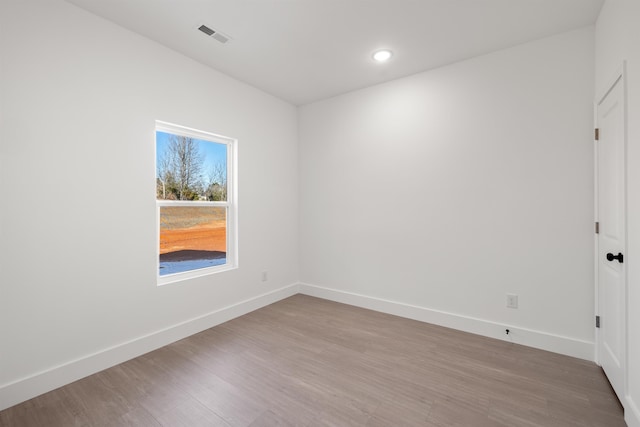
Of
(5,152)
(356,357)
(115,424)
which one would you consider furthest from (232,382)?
(5,152)

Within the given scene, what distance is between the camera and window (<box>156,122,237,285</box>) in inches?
112

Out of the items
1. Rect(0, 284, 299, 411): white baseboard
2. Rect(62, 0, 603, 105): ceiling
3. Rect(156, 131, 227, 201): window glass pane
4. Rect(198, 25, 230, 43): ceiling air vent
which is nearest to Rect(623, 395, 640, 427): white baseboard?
Rect(62, 0, 603, 105): ceiling

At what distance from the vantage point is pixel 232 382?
2117 mm

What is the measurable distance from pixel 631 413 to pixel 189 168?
390 centimetres

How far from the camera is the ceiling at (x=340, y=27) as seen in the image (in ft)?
7.14

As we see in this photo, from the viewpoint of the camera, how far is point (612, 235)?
6.49 feet

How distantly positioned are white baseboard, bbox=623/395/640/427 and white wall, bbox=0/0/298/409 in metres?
3.32

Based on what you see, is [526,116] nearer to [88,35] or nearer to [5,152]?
[88,35]

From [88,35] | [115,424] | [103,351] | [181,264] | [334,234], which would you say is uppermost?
[88,35]

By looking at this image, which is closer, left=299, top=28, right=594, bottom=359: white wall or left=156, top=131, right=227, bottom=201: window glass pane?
left=299, top=28, right=594, bottom=359: white wall

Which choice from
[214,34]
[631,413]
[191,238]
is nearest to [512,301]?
[631,413]

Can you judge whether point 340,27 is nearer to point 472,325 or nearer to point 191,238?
point 191,238

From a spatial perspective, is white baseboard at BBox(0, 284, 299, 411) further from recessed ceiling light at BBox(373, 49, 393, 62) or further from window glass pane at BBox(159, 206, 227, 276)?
recessed ceiling light at BBox(373, 49, 393, 62)

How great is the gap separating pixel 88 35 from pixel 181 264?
7.04ft
